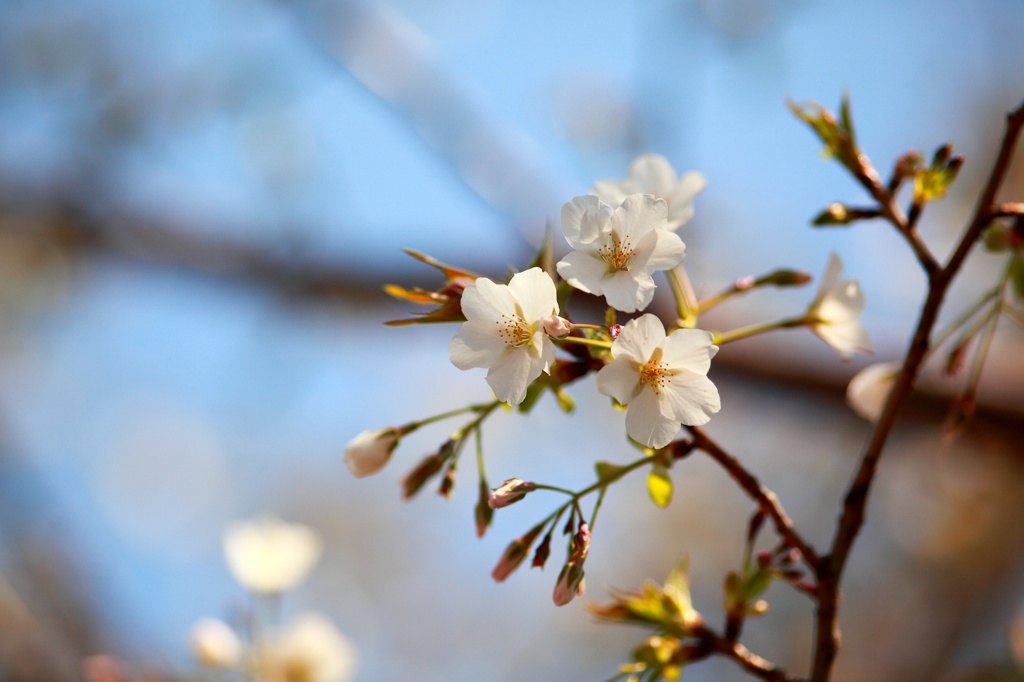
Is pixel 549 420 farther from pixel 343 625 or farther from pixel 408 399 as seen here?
pixel 343 625

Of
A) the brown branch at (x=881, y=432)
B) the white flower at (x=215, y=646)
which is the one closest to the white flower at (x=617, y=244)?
the brown branch at (x=881, y=432)

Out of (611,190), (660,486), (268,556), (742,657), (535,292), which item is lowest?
(742,657)

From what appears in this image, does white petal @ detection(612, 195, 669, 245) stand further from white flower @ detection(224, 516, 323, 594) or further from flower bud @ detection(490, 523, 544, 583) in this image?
white flower @ detection(224, 516, 323, 594)

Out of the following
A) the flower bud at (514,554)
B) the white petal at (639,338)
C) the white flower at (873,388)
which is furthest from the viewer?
the white flower at (873,388)

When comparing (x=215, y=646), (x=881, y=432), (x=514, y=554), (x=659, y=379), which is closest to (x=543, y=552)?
(x=514, y=554)

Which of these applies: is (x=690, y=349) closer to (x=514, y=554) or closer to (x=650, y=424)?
(x=650, y=424)

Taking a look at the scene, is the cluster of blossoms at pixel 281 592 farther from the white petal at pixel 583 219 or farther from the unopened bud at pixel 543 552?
A: the white petal at pixel 583 219
